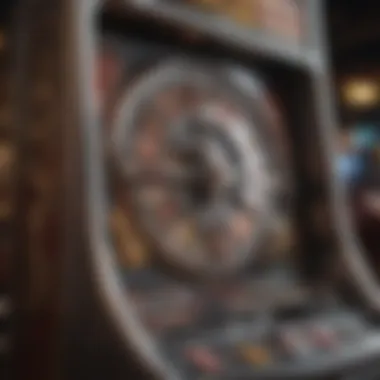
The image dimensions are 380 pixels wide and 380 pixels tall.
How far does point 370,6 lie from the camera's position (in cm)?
260

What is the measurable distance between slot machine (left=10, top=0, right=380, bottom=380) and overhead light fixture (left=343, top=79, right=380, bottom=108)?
1.27 meters

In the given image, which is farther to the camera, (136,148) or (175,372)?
(136,148)

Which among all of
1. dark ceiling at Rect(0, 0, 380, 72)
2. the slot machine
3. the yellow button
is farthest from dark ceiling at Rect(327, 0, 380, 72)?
the yellow button

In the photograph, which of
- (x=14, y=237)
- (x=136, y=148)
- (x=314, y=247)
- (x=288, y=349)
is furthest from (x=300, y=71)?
(x=14, y=237)

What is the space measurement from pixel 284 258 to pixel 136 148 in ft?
1.23

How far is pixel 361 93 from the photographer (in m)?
2.87

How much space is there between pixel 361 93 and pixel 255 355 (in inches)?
70.8

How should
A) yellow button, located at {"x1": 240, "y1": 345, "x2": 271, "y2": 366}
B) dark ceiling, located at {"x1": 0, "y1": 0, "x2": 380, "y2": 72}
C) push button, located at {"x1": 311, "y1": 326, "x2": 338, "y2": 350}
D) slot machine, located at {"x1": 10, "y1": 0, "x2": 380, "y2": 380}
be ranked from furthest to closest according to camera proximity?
dark ceiling, located at {"x1": 0, "y1": 0, "x2": 380, "y2": 72}, push button, located at {"x1": 311, "y1": 326, "x2": 338, "y2": 350}, yellow button, located at {"x1": 240, "y1": 345, "x2": 271, "y2": 366}, slot machine, located at {"x1": 10, "y1": 0, "x2": 380, "y2": 380}

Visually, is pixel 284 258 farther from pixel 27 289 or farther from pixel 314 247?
pixel 27 289

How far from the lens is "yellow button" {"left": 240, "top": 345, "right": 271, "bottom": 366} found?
1.20 m

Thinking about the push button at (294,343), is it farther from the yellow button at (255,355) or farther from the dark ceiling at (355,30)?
the dark ceiling at (355,30)

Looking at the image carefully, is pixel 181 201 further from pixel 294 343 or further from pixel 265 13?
pixel 265 13

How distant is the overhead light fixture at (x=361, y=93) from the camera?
2850mm

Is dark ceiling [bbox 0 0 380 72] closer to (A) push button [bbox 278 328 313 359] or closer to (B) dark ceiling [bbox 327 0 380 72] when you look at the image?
(B) dark ceiling [bbox 327 0 380 72]
